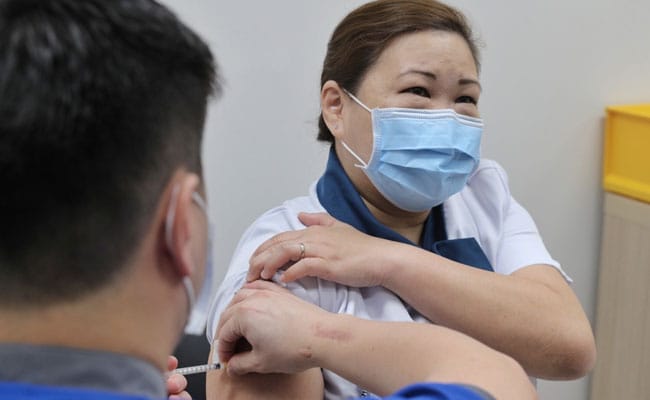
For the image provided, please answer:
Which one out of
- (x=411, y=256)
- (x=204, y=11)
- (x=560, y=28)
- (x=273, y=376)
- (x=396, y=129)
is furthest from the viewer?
(x=560, y=28)

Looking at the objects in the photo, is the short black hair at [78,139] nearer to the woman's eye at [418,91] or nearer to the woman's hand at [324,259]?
the woman's hand at [324,259]

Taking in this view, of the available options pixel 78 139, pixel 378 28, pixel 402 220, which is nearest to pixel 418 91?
pixel 378 28

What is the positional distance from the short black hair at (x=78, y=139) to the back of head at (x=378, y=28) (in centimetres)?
89

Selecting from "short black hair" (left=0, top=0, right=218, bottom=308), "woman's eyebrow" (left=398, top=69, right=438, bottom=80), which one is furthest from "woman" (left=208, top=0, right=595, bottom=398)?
"short black hair" (left=0, top=0, right=218, bottom=308)

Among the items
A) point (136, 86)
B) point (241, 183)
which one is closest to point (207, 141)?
point (241, 183)

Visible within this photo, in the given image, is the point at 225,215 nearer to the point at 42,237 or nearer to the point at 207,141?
the point at 207,141

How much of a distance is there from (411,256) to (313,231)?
182 mm

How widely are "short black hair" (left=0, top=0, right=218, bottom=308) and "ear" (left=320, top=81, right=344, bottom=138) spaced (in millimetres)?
932

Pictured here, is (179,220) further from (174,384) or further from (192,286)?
(174,384)

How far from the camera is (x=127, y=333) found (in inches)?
30.6

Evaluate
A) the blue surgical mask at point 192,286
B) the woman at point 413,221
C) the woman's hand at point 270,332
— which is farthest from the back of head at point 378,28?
the blue surgical mask at point 192,286

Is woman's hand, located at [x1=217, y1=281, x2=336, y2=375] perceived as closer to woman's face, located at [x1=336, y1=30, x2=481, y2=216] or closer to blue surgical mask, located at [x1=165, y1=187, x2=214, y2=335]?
blue surgical mask, located at [x1=165, y1=187, x2=214, y2=335]

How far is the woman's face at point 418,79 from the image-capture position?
1.60 metres

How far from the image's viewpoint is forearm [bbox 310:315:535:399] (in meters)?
0.95
